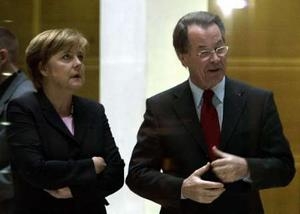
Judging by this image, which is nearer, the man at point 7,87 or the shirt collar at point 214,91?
the shirt collar at point 214,91

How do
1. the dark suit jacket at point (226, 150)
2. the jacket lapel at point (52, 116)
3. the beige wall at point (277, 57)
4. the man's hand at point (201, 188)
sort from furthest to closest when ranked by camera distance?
Result: the beige wall at point (277, 57)
the jacket lapel at point (52, 116)
the dark suit jacket at point (226, 150)
the man's hand at point (201, 188)

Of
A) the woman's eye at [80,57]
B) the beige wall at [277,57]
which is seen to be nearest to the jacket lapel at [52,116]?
the woman's eye at [80,57]

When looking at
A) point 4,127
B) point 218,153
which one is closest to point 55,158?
point 4,127

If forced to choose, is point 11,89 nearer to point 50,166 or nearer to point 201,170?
point 50,166

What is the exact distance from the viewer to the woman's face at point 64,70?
8.47 ft

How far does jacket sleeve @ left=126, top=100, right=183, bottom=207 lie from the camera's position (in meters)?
2.33

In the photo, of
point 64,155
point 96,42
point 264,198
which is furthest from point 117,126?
point 264,198

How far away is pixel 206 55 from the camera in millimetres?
2363

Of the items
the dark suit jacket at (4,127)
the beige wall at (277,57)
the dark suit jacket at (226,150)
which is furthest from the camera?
the beige wall at (277,57)

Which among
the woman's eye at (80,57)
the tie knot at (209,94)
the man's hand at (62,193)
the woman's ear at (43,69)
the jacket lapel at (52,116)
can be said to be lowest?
the man's hand at (62,193)

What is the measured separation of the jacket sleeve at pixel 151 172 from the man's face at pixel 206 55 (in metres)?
0.29

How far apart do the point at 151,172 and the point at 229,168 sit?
0.35 meters

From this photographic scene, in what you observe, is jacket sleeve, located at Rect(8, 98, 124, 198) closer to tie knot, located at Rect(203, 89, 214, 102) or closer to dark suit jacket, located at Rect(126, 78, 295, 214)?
dark suit jacket, located at Rect(126, 78, 295, 214)

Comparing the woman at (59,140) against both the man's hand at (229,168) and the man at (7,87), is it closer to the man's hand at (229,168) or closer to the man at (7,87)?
the man at (7,87)
